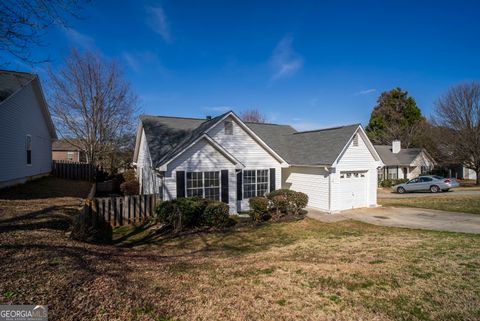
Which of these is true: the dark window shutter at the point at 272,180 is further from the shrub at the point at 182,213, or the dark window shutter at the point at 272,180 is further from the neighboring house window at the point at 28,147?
the neighboring house window at the point at 28,147

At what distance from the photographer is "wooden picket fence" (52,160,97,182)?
24.0m

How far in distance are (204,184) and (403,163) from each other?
108 ft

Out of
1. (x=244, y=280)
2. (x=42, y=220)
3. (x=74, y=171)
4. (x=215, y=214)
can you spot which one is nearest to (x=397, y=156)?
(x=215, y=214)

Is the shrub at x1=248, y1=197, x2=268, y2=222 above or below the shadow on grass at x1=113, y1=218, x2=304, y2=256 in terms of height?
above

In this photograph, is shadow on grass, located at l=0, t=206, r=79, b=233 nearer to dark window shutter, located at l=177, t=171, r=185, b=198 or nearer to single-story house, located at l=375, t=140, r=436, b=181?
dark window shutter, located at l=177, t=171, r=185, b=198

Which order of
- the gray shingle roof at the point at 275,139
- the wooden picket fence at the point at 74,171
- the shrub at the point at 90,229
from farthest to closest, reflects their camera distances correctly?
the wooden picket fence at the point at 74,171, the gray shingle roof at the point at 275,139, the shrub at the point at 90,229

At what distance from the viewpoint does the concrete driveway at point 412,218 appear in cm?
1216

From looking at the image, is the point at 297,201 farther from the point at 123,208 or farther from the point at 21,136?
the point at 21,136

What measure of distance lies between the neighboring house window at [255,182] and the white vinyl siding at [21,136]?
13301 mm

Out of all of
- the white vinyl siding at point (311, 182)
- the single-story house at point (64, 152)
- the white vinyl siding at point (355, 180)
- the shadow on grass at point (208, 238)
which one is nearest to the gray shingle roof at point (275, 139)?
the white vinyl siding at point (311, 182)

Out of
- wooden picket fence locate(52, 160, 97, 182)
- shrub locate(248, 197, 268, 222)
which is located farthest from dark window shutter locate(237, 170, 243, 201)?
wooden picket fence locate(52, 160, 97, 182)

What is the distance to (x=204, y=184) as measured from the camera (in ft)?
46.7

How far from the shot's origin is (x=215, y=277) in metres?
5.64

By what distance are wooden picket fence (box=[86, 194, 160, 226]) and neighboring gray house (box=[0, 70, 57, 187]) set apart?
21.1 feet
